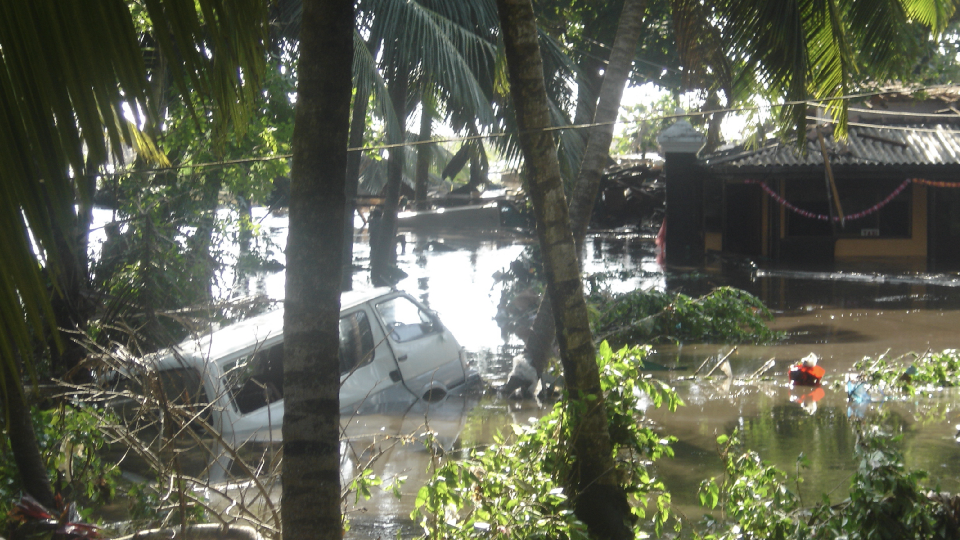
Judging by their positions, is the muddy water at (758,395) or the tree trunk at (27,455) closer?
the tree trunk at (27,455)

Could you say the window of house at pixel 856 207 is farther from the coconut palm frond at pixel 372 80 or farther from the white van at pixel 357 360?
the white van at pixel 357 360

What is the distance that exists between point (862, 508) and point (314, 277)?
2.87 meters

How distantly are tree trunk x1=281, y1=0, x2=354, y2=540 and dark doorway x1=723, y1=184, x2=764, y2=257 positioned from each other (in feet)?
64.2

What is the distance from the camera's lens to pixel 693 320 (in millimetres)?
11961

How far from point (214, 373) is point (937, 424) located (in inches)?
252

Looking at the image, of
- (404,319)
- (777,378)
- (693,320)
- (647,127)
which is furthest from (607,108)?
(647,127)

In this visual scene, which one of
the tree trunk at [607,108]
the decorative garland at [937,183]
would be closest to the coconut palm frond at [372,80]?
the tree trunk at [607,108]

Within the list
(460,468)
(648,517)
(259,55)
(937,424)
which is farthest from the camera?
(937,424)

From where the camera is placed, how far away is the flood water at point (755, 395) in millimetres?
6289

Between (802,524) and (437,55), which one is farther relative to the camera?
(437,55)

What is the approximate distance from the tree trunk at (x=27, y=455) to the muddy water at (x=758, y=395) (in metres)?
1.79

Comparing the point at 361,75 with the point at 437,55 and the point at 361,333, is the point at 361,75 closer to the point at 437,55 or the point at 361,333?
the point at 437,55

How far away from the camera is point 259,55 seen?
8.12 feet

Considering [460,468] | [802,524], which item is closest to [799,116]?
[802,524]
